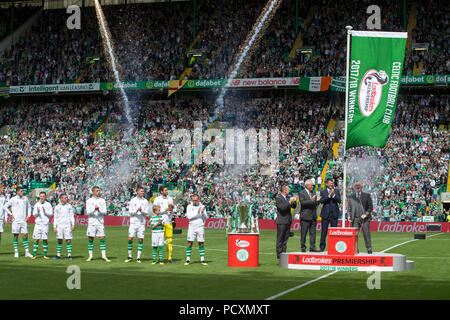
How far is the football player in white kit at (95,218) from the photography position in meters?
20.5

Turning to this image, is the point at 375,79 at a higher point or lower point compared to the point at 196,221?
higher

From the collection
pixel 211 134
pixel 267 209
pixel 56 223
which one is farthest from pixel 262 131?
pixel 56 223

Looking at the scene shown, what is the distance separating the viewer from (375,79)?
1700 centimetres

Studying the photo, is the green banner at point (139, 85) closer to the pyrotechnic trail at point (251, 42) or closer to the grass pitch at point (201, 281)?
the pyrotechnic trail at point (251, 42)

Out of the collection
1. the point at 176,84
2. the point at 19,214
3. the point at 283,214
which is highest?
the point at 176,84

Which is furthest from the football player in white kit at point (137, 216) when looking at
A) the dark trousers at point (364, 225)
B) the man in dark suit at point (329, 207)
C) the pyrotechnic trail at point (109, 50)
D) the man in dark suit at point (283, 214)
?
the pyrotechnic trail at point (109, 50)

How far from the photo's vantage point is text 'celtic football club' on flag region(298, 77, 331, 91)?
4856cm

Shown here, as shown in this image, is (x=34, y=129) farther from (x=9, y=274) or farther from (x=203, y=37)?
(x=9, y=274)

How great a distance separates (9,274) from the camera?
1689 centimetres

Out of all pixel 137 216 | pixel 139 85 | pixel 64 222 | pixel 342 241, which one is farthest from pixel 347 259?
pixel 139 85

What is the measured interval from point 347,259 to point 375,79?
4574 millimetres

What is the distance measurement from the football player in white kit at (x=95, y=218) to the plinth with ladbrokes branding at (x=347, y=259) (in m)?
6.71

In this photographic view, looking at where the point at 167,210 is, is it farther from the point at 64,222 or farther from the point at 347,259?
the point at 347,259

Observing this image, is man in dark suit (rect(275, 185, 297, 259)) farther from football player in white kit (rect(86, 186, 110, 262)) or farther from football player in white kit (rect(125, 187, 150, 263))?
football player in white kit (rect(86, 186, 110, 262))
